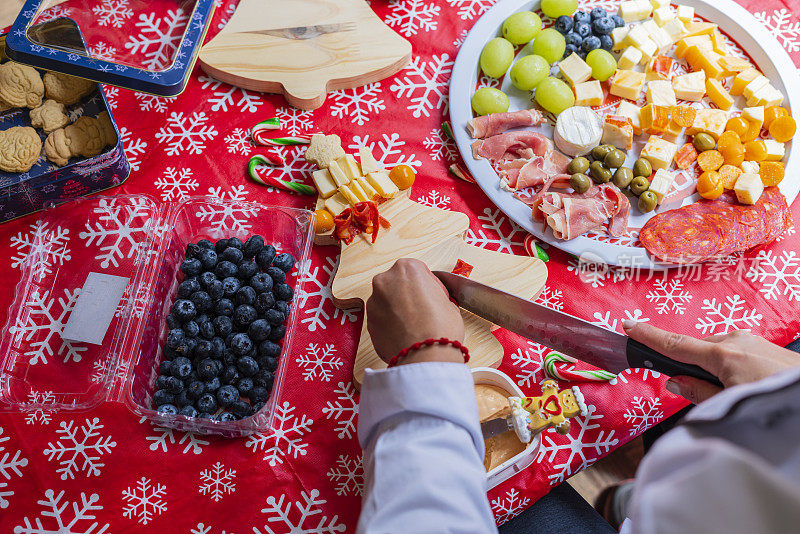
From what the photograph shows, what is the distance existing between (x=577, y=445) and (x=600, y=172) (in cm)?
64

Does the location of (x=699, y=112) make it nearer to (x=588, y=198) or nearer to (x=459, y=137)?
(x=588, y=198)

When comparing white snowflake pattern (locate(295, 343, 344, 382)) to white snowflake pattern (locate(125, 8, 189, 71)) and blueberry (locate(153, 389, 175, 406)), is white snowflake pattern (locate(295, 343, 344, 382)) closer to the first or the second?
blueberry (locate(153, 389, 175, 406))

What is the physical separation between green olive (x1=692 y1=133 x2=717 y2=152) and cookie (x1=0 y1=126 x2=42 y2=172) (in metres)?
1.55

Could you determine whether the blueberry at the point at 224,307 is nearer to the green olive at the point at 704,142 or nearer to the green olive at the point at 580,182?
the green olive at the point at 580,182

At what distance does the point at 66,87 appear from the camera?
1.35 meters

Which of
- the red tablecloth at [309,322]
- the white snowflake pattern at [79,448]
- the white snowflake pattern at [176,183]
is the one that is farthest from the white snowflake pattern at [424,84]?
the white snowflake pattern at [79,448]

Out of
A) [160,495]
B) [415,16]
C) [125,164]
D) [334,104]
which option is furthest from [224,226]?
[415,16]

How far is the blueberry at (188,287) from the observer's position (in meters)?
1.18

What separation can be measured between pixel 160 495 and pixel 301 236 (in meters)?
0.59

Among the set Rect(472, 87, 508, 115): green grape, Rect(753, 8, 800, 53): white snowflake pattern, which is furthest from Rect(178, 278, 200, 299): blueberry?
Rect(753, 8, 800, 53): white snowflake pattern

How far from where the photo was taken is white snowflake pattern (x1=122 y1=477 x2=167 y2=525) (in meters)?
1.11

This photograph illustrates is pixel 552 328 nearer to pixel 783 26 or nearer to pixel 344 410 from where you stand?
pixel 344 410

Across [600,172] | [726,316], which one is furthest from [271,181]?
[726,316]

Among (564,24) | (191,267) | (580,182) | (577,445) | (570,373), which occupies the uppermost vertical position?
(564,24)
